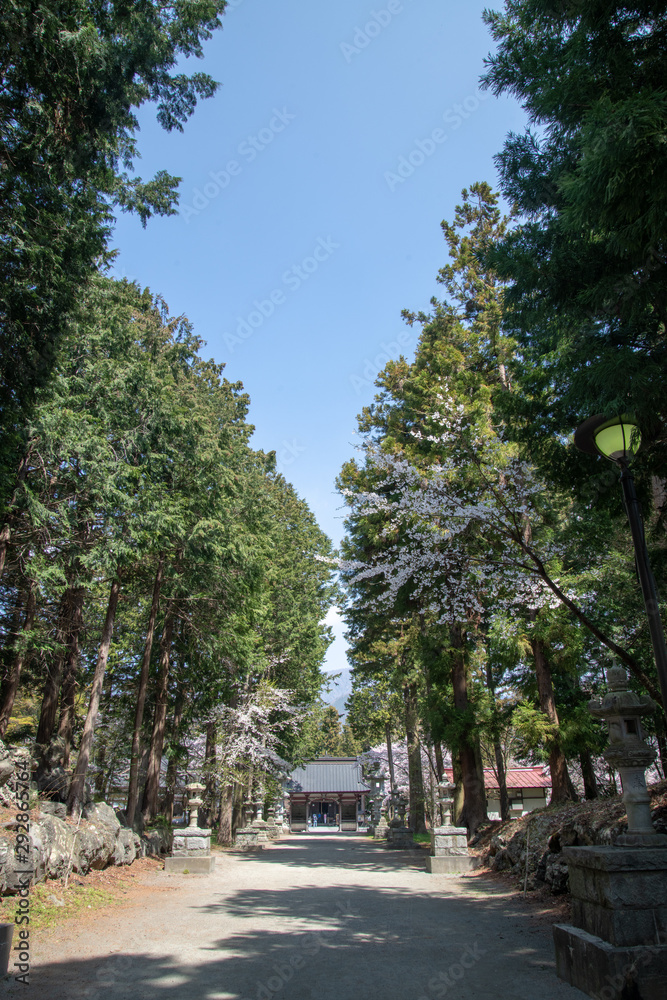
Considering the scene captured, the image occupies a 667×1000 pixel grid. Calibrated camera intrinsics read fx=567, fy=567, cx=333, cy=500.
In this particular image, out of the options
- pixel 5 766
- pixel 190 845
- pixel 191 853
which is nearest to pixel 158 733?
pixel 190 845

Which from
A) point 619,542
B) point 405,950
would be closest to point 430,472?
point 619,542

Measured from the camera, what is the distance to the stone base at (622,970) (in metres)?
3.82

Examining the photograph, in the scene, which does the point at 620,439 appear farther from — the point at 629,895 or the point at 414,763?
the point at 414,763

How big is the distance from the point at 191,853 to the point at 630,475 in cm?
1336

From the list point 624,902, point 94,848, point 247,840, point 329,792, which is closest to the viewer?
point 624,902

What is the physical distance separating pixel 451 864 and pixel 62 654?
10.4 m

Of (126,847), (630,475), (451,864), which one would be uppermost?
(630,475)

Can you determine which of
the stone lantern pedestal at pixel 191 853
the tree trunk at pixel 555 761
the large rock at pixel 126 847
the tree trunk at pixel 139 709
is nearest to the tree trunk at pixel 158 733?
the tree trunk at pixel 139 709

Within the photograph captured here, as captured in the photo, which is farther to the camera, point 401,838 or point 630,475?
point 401,838

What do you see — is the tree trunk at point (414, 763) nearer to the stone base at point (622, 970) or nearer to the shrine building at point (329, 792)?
the stone base at point (622, 970)

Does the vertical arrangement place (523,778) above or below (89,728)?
below

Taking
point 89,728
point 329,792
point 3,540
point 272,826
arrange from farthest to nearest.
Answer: point 329,792
point 272,826
point 89,728
point 3,540

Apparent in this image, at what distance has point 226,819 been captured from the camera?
2142cm

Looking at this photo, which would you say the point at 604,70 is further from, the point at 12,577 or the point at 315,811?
the point at 315,811
